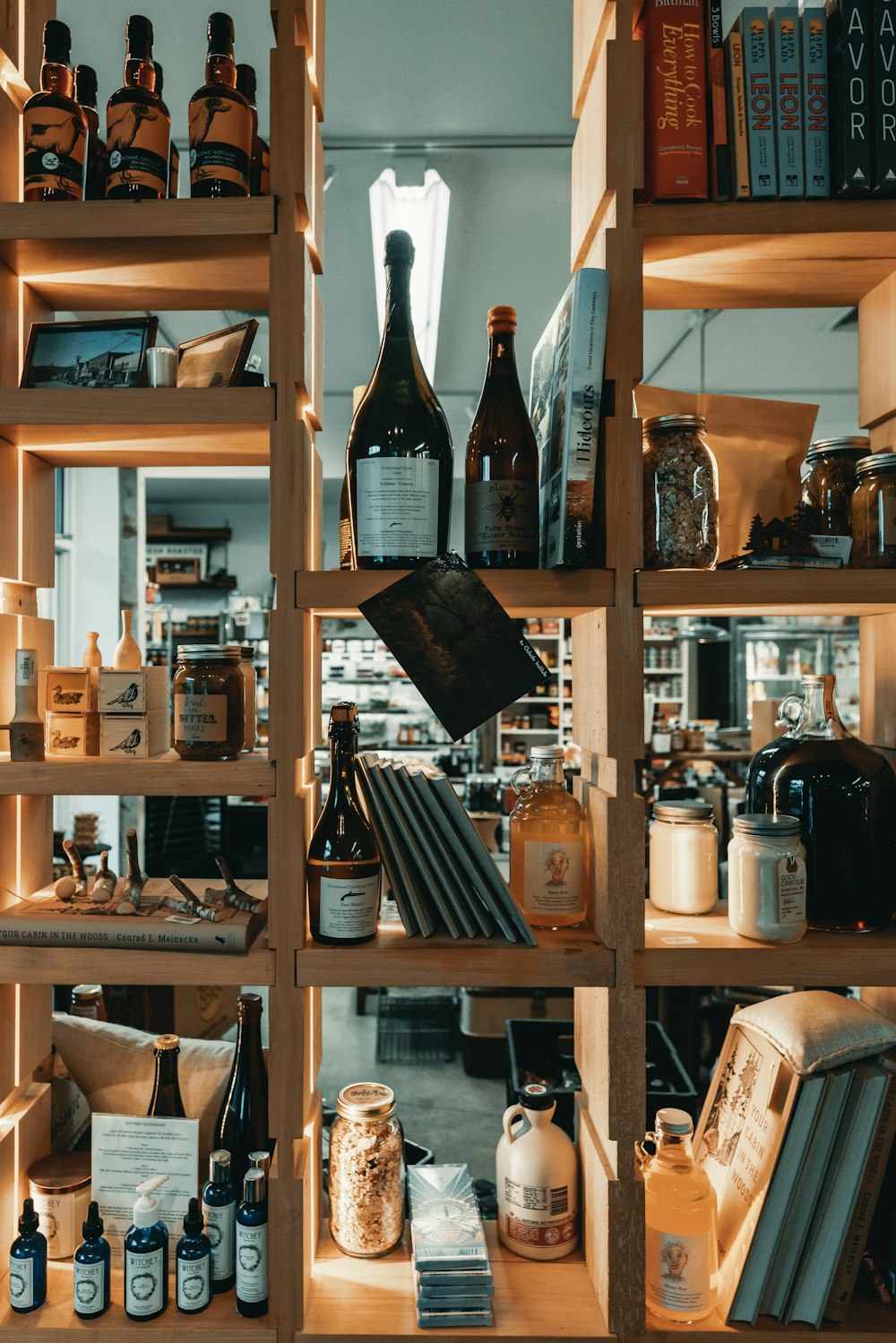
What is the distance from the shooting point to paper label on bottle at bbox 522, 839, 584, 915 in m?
1.17

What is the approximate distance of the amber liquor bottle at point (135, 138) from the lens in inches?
45.8

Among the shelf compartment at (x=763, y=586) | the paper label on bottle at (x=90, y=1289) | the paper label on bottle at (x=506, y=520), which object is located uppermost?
the paper label on bottle at (x=506, y=520)

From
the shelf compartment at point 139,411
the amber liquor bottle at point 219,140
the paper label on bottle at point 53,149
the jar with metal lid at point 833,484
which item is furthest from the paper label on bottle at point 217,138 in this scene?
the jar with metal lid at point 833,484

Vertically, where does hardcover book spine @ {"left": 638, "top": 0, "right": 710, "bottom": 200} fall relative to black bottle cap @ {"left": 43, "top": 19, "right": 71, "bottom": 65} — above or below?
below

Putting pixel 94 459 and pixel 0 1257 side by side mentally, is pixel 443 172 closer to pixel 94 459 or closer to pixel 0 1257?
pixel 94 459

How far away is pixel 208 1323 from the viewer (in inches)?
43.5

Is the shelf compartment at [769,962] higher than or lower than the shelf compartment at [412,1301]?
higher

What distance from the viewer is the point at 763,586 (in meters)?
1.09

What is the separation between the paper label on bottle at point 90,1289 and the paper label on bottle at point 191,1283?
10cm

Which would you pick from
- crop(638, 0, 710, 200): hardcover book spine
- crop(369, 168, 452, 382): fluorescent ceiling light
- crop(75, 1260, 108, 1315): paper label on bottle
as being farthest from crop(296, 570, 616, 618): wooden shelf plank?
crop(369, 168, 452, 382): fluorescent ceiling light

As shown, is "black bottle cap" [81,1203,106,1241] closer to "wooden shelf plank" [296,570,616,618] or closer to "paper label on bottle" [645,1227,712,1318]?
"paper label on bottle" [645,1227,712,1318]

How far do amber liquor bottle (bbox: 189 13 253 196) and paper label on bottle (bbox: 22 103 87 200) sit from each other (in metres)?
0.16

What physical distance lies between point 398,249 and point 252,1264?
4.35 feet

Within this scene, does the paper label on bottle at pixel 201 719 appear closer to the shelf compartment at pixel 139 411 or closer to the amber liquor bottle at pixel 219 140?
the shelf compartment at pixel 139 411
